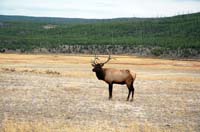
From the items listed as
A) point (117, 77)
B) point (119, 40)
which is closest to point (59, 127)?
point (117, 77)

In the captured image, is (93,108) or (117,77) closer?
(93,108)

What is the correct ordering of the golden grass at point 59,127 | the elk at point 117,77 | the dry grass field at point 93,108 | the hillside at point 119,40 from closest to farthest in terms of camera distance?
the golden grass at point 59,127
the dry grass field at point 93,108
the elk at point 117,77
the hillside at point 119,40

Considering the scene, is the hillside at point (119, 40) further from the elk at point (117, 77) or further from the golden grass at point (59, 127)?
the golden grass at point (59, 127)

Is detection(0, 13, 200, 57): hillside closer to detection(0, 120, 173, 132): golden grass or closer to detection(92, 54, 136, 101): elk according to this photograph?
detection(92, 54, 136, 101): elk

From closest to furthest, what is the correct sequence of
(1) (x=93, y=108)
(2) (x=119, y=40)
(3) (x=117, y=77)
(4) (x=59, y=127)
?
(4) (x=59, y=127) < (1) (x=93, y=108) < (3) (x=117, y=77) < (2) (x=119, y=40)

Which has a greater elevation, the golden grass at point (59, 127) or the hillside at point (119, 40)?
the golden grass at point (59, 127)

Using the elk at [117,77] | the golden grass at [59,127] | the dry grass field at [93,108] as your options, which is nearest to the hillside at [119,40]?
the dry grass field at [93,108]

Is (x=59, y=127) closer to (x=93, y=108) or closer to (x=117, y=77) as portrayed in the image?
(x=93, y=108)

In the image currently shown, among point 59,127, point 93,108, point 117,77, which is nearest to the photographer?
point 59,127

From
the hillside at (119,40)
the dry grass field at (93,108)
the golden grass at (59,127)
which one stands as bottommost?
the hillside at (119,40)

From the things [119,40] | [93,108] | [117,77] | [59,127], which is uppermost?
[117,77]

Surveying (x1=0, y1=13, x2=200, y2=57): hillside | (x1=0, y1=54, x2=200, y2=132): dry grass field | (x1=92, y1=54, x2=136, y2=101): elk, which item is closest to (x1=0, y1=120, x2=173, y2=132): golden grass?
(x1=0, y1=54, x2=200, y2=132): dry grass field

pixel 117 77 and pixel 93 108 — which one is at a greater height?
pixel 117 77

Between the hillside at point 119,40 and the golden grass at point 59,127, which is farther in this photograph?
the hillside at point 119,40
